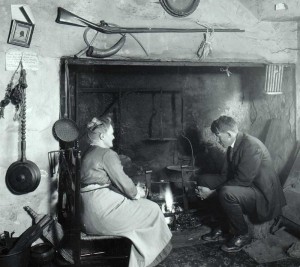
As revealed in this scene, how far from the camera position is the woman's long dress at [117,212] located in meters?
Answer: 4.16

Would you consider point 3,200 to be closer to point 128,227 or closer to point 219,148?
point 128,227

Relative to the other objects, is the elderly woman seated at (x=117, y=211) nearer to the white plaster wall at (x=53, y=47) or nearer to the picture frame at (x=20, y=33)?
the white plaster wall at (x=53, y=47)

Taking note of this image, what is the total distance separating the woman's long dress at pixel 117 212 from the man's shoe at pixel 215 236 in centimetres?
133

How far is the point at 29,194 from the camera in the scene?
193 inches

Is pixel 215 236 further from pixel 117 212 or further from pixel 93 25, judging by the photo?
pixel 93 25

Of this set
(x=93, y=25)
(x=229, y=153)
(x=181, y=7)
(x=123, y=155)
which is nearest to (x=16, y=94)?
(x=93, y=25)

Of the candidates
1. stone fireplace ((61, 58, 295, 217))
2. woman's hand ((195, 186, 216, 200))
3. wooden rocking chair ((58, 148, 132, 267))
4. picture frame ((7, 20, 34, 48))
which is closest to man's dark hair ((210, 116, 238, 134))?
woman's hand ((195, 186, 216, 200))

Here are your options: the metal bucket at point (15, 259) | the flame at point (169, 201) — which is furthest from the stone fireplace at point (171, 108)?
the metal bucket at point (15, 259)

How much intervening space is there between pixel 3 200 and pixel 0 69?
186 cm

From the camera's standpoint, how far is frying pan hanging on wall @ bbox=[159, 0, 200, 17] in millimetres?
5352

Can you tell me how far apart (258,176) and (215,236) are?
47.5 inches

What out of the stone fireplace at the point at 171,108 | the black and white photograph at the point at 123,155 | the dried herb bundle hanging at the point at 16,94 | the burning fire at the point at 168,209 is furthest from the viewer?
the stone fireplace at the point at 171,108

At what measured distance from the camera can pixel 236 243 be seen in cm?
505

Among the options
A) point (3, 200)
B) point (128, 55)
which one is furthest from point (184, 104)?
point (3, 200)
